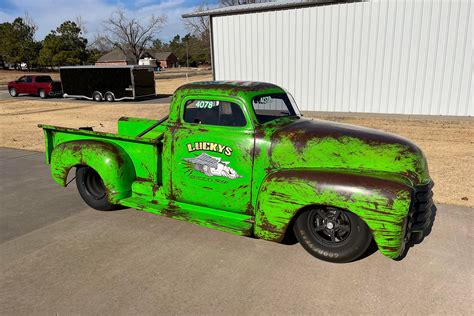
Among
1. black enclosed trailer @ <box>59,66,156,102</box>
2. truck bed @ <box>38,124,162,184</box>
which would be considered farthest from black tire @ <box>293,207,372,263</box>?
black enclosed trailer @ <box>59,66,156,102</box>

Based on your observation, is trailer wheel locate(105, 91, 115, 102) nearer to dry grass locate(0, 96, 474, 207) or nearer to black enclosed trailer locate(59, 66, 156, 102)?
black enclosed trailer locate(59, 66, 156, 102)

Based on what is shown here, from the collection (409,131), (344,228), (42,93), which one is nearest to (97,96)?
(42,93)

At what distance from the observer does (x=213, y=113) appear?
4.46 meters

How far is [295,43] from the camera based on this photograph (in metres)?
14.2

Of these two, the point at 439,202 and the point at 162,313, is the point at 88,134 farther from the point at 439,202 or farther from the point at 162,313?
the point at 439,202

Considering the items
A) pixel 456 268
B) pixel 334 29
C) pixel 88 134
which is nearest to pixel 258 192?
pixel 456 268

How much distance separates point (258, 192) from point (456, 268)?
225 centimetres

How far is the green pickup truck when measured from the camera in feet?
11.2

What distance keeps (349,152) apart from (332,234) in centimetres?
92

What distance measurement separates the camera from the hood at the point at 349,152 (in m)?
3.63

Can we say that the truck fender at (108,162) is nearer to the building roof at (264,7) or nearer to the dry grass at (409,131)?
the dry grass at (409,131)

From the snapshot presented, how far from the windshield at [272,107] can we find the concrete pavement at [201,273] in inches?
63.1

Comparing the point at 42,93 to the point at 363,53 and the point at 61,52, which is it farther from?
Result: the point at 61,52

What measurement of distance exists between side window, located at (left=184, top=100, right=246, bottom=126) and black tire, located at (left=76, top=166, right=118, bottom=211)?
2028mm
